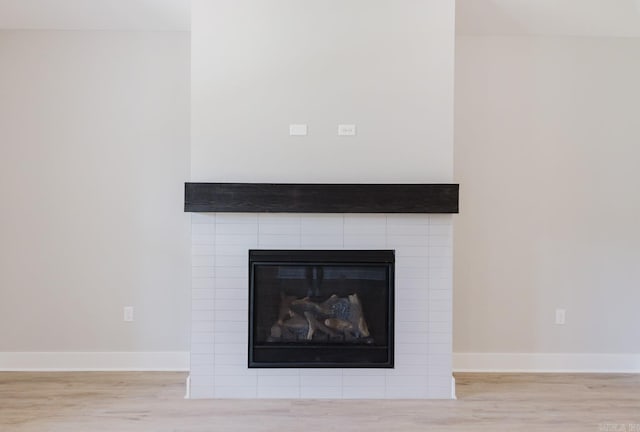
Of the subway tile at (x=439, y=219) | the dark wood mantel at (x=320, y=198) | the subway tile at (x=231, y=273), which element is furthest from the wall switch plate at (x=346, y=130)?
the subway tile at (x=231, y=273)

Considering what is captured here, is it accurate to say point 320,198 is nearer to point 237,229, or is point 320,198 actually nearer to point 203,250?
point 237,229

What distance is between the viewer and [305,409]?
2.65 meters

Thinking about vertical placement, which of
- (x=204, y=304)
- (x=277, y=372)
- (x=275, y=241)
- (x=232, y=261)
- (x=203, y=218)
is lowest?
(x=277, y=372)

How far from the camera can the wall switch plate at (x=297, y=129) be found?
9.22 ft

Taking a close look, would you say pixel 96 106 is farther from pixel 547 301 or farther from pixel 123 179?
pixel 547 301

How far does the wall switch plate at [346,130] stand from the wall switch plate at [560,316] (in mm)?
2126

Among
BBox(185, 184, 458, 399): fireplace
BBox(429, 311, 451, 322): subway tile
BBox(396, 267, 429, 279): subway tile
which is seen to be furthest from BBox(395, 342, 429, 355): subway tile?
BBox(396, 267, 429, 279): subway tile

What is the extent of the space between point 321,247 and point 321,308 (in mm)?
397

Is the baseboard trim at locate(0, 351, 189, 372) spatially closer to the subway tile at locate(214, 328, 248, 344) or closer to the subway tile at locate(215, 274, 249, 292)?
the subway tile at locate(214, 328, 248, 344)

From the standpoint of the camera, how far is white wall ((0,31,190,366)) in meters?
3.30

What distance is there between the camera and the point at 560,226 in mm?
3346

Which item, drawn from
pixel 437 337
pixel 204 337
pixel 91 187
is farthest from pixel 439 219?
pixel 91 187

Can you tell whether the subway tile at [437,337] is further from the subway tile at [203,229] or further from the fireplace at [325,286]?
the subway tile at [203,229]

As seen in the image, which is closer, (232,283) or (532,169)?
(232,283)
